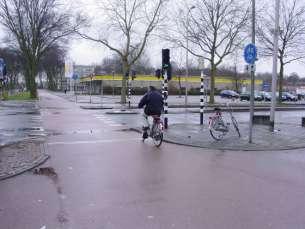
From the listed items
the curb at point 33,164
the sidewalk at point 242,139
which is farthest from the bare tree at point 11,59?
the curb at point 33,164

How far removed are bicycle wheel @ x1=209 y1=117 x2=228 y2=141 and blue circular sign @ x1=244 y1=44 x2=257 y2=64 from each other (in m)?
2.05

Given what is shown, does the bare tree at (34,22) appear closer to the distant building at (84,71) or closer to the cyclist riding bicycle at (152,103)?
the distant building at (84,71)

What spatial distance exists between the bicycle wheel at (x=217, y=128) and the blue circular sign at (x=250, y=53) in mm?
2048

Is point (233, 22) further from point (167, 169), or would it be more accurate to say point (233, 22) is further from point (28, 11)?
point (167, 169)

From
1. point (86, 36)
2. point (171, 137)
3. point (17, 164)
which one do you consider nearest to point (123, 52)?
point (86, 36)

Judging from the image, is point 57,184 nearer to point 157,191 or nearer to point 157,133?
point 157,191

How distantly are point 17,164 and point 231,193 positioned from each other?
4.63 m

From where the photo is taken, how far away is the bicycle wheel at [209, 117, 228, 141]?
47.5ft

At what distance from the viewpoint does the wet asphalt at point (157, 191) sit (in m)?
5.87

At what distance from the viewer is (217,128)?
47.6 feet

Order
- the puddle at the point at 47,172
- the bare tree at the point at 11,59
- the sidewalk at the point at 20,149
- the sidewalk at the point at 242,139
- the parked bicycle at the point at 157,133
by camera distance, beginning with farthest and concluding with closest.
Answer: the bare tree at the point at 11,59, the sidewalk at the point at 242,139, the parked bicycle at the point at 157,133, the sidewalk at the point at 20,149, the puddle at the point at 47,172

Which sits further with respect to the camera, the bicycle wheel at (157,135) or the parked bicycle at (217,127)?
the parked bicycle at (217,127)

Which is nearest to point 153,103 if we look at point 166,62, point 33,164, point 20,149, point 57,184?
point 20,149

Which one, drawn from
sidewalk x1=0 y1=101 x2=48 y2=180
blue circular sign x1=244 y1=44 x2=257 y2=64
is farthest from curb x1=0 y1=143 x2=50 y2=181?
blue circular sign x1=244 y1=44 x2=257 y2=64
